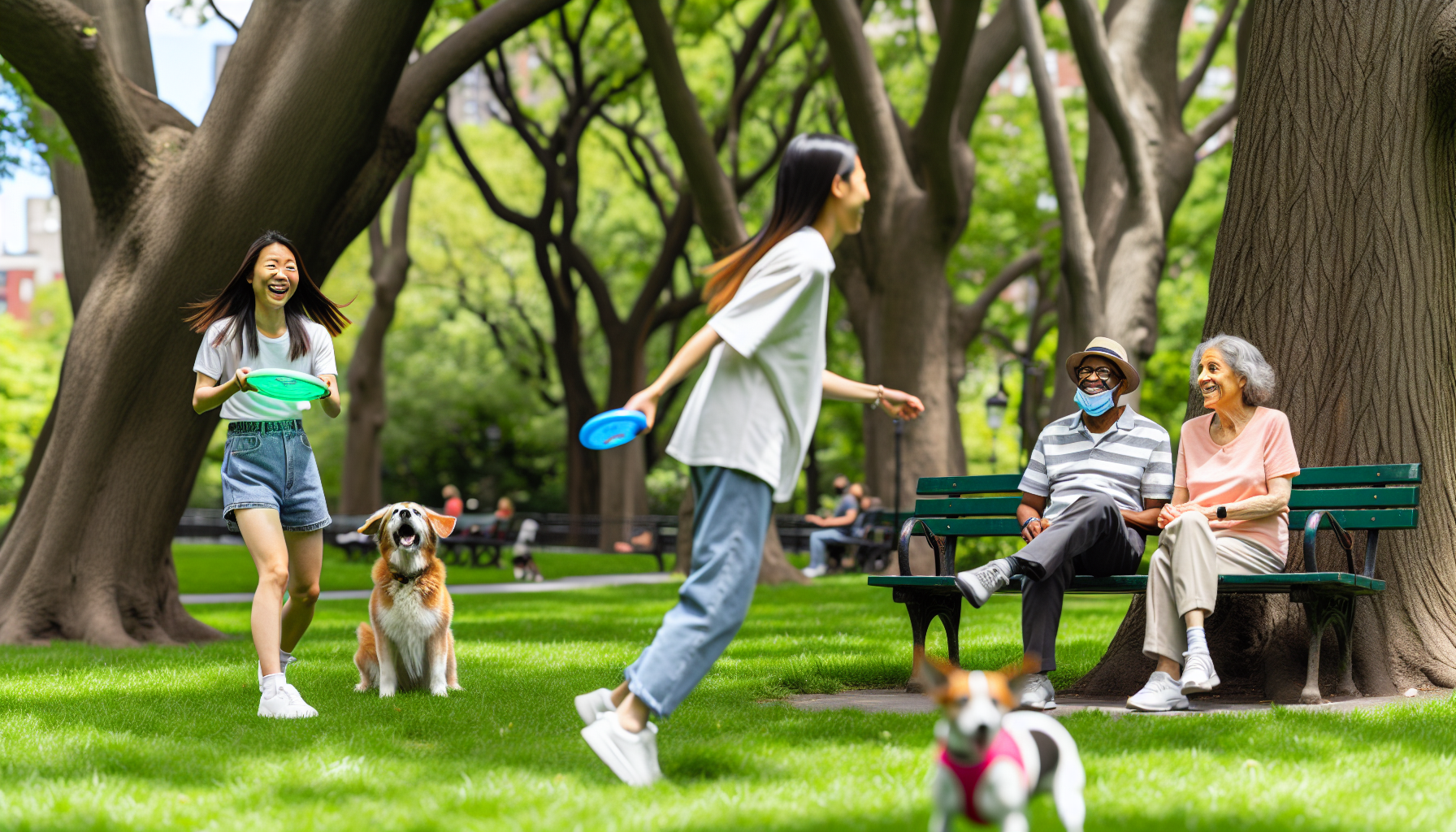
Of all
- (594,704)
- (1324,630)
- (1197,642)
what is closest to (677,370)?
(594,704)

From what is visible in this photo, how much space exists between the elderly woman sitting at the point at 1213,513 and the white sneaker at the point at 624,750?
2.57m

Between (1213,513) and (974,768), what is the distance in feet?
11.5

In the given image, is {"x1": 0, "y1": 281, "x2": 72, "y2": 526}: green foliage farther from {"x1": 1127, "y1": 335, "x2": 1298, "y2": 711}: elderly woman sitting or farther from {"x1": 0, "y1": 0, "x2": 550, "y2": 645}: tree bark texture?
{"x1": 1127, "y1": 335, "x2": 1298, "y2": 711}: elderly woman sitting

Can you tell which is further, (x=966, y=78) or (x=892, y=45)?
(x=892, y=45)

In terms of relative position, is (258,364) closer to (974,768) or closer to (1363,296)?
(974,768)

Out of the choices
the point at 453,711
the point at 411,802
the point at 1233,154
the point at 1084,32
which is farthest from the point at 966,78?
the point at 411,802

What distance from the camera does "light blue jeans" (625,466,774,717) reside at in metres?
4.04

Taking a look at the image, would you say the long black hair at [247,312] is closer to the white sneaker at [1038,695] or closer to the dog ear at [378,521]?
the dog ear at [378,521]

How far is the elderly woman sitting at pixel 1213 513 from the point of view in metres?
5.59

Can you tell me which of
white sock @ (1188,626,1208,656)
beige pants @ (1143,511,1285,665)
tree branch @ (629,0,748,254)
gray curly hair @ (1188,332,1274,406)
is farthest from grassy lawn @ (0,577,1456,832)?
tree branch @ (629,0,748,254)

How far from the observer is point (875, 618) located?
1062 centimetres

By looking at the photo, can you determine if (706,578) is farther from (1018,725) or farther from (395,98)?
(395,98)

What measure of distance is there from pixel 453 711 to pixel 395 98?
241 inches

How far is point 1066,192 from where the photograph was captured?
44.7 feet
